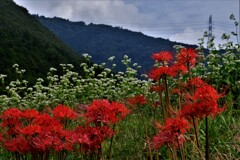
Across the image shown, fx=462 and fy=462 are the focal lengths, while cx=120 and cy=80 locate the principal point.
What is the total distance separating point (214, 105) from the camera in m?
2.84

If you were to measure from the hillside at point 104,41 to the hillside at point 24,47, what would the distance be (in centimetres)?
9048

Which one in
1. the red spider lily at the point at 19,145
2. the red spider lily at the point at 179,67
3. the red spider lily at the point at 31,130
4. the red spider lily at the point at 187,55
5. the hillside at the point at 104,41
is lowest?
the red spider lily at the point at 19,145

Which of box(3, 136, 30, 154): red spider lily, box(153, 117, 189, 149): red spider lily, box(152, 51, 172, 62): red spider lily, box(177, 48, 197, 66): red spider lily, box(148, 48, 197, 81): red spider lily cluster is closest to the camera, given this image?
box(153, 117, 189, 149): red spider lily

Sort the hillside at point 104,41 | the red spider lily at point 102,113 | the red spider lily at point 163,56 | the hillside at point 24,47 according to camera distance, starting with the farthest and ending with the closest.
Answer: the hillside at point 104,41
the hillside at point 24,47
the red spider lily at point 163,56
the red spider lily at point 102,113

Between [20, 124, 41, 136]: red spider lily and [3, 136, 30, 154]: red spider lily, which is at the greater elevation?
[20, 124, 41, 136]: red spider lily

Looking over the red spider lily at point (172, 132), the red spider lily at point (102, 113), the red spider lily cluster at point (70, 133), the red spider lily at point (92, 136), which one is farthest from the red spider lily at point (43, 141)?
the red spider lily at point (172, 132)

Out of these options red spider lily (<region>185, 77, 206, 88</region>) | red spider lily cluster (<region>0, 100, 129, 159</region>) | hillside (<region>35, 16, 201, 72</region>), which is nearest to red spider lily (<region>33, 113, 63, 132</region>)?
red spider lily cluster (<region>0, 100, 129, 159</region>)

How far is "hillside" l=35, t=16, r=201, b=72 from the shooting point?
15871 centimetres

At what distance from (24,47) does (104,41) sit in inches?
5023

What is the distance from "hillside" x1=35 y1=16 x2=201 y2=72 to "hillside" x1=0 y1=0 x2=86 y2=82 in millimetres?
90477

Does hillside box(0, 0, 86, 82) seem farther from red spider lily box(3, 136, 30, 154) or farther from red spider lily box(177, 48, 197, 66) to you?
red spider lily box(3, 136, 30, 154)

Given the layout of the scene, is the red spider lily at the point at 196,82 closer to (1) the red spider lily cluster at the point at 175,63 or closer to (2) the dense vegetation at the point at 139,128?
(2) the dense vegetation at the point at 139,128

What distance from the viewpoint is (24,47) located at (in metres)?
45.5

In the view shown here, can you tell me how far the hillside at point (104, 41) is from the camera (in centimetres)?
15871
